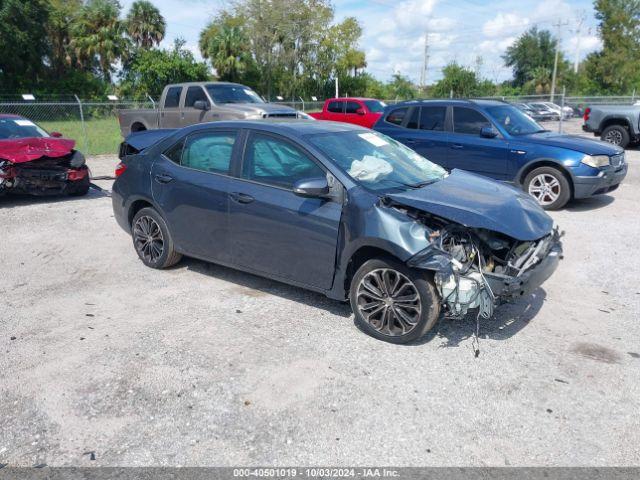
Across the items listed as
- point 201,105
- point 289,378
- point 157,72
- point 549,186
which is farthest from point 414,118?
point 157,72

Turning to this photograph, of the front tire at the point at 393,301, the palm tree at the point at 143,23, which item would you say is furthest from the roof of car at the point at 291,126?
the palm tree at the point at 143,23

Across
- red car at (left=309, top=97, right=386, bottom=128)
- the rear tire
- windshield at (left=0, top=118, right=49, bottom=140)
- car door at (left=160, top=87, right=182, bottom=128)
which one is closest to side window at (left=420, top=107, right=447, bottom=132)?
car door at (left=160, top=87, right=182, bottom=128)

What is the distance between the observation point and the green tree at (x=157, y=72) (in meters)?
34.8

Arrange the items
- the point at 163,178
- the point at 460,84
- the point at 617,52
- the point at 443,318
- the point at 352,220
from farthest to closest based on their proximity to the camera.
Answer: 1. the point at 617,52
2. the point at 460,84
3. the point at 163,178
4. the point at 443,318
5. the point at 352,220

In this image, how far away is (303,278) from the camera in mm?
4711

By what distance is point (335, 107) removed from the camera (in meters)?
19.9

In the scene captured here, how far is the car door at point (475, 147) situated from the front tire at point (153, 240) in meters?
5.54

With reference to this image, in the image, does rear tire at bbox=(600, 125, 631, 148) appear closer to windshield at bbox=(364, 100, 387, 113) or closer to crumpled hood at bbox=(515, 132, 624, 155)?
windshield at bbox=(364, 100, 387, 113)

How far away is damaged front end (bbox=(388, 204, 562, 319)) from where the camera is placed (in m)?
3.98

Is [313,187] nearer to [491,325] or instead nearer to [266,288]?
[266,288]

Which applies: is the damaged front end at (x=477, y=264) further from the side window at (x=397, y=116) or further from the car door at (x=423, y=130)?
the side window at (x=397, y=116)

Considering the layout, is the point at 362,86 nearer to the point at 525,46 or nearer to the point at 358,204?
the point at 525,46

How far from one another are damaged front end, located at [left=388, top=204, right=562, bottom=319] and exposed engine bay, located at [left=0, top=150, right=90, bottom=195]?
24.3ft

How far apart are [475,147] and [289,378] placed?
6.69 m
